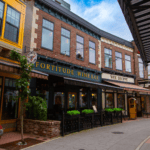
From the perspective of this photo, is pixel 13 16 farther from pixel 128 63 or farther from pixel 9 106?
pixel 128 63

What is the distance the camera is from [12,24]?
A: 363 inches

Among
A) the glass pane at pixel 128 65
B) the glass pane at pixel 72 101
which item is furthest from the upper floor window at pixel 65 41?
the glass pane at pixel 128 65

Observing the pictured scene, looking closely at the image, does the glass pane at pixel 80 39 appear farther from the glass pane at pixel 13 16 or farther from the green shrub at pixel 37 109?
the green shrub at pixel 37 109

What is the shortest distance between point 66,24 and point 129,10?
449 inches

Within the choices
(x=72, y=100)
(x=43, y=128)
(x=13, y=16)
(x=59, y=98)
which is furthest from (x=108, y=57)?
(x=43, y=128)

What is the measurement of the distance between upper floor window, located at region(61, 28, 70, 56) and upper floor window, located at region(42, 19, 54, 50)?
1.17 meters

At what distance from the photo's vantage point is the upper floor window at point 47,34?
11.4 metres

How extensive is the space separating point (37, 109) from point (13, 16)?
5.84 metres

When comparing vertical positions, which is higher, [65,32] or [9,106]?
[65,32]

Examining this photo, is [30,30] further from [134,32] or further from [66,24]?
[134,32]

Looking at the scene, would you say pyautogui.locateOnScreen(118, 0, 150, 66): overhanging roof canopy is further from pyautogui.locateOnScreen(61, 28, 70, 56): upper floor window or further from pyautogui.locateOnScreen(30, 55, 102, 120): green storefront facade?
pyautogui.locateOnScreen(61, 28, 70, 56): upper floor window

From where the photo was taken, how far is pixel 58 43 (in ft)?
40.2

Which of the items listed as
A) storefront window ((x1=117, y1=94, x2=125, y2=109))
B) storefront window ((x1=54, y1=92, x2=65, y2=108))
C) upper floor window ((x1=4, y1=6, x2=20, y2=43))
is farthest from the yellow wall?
storefront window ((x1=117, y1=94, x2=125, y2=109))

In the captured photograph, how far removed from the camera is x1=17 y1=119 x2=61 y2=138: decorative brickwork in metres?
7.35
